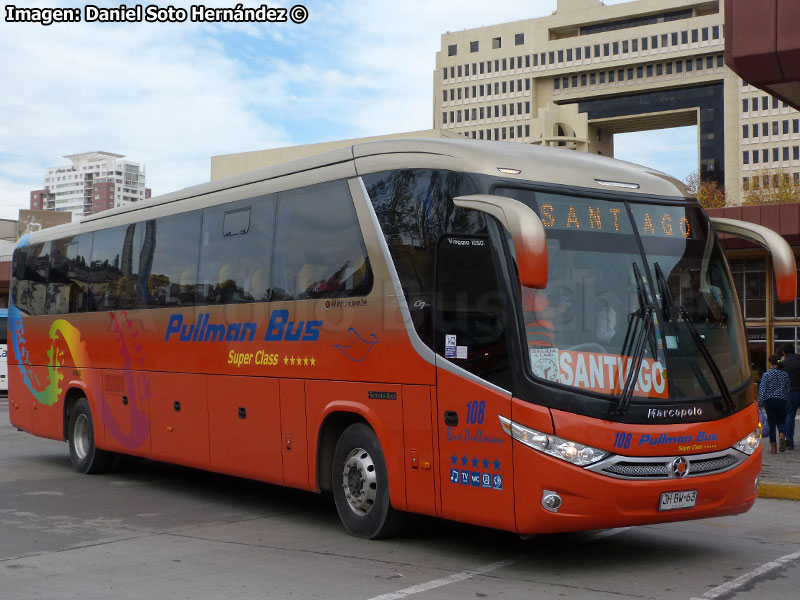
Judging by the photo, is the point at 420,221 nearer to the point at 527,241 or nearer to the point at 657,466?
the point at 527,241

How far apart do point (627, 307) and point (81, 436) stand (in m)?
9.25

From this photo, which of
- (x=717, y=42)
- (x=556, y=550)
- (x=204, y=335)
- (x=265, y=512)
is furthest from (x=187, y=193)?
(x=717, y=42)

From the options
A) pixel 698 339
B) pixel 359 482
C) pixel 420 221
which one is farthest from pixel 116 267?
pixel 698 339

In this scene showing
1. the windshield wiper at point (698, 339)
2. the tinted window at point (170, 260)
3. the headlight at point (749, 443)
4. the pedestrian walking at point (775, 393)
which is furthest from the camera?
the pedestrian walking at point (775, 393)

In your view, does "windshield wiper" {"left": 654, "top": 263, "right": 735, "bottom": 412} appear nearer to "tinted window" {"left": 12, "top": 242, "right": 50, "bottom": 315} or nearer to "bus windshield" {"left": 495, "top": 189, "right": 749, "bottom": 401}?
"bus windshield" {"left": 495, "top": 189, "right": 749, "bottom": 401}

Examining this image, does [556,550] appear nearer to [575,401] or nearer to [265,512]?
[575,401]

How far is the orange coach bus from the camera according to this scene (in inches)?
301

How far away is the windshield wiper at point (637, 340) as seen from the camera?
7.66 metres

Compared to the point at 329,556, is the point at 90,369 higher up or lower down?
higher up

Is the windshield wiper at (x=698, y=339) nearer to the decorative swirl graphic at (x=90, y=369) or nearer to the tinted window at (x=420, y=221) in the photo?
the tinted window at (x=420, y=221)

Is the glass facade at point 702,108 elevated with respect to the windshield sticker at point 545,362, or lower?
elevated

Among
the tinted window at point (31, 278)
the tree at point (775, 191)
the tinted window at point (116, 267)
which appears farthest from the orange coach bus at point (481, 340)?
the tree at point (775, 191)

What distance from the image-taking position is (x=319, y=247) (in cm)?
979

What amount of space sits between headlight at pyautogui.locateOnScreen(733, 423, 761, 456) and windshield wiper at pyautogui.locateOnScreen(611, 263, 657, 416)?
1.10 metres
